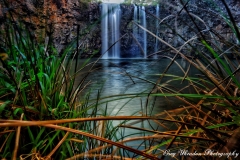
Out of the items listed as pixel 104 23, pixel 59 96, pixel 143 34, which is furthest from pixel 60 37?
pixel 59 96

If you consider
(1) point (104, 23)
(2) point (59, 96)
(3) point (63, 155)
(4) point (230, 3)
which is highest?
(4) point (230, 3)

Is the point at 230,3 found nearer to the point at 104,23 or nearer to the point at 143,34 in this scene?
the point at 143,34

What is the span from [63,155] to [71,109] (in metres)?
0.20

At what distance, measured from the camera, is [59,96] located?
2.77 ft

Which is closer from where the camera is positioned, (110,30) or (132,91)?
(132,91)

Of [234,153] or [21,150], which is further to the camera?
[21,150]

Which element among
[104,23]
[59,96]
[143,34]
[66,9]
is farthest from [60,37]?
[59,96]

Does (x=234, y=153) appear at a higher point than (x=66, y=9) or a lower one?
lower

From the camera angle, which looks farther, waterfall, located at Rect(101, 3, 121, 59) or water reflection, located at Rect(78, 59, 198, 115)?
waterfall, located at Rect(101, 3, 121, 59)

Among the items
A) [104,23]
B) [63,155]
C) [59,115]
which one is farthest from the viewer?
[104,23]

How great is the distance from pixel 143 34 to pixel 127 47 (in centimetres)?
84

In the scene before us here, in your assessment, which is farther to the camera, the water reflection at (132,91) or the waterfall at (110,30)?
the waterfall at (110,30)

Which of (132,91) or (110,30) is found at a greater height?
(110,30)

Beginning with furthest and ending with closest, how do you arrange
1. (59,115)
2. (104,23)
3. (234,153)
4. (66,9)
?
(104,23) < (66,9) < (59,115) < (234,153)
